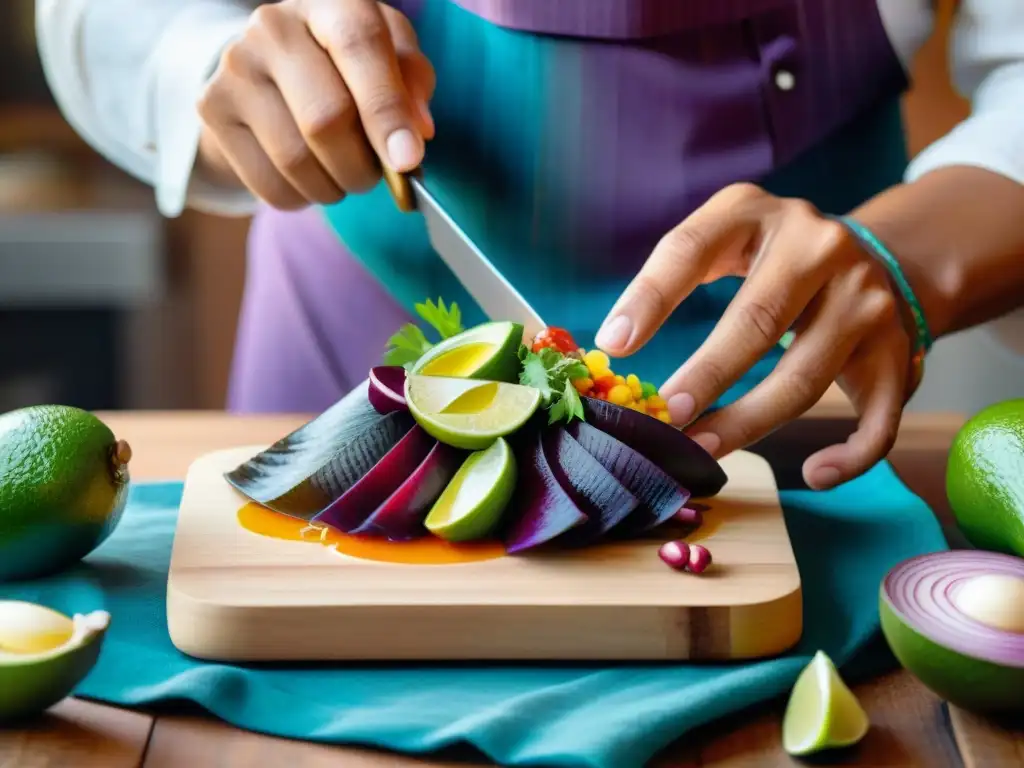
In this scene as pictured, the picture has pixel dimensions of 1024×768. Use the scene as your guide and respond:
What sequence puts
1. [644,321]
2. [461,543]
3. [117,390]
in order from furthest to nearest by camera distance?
1. [117,390]
2. [644,321]
3. [461,543]

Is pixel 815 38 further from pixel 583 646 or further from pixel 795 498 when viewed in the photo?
pixel 583 646

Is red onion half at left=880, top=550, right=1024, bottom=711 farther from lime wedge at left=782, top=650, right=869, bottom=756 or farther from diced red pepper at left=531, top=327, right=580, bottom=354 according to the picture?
diced red pepper at left=531, top=327, right=580, bottom=354

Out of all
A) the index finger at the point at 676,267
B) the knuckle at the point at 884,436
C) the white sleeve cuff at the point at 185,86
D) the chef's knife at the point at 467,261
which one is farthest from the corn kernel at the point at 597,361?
the white sleeve cuff at the point at 185,86

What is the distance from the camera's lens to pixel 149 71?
177cm

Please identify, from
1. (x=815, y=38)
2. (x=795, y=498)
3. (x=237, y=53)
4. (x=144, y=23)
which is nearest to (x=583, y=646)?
(x=795, y=498)

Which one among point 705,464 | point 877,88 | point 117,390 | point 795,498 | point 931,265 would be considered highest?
point 877,88

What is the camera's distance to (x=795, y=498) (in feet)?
4.60

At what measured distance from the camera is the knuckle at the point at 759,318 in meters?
1.31

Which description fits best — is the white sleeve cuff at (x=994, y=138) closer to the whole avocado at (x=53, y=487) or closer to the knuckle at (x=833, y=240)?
the knuckle at (x=833, y=240)

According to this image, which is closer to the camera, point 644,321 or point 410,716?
point 410,716

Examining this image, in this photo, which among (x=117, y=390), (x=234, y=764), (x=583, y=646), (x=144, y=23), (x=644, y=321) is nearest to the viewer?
(x=234, y=764)

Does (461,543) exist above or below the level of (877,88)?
below

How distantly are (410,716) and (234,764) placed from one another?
0.13m

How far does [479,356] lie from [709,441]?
0.26 m
